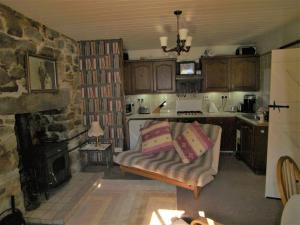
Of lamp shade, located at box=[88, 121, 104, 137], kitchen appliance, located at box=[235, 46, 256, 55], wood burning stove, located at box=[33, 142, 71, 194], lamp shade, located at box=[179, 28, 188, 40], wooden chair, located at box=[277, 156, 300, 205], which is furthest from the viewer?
kitchen appliance, located at box=[235, 46, 256, 55]

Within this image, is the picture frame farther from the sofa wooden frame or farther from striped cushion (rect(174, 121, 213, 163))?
the sofa wooden frame

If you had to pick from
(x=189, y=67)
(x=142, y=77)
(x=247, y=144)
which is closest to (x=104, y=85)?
(x=142, y=77)

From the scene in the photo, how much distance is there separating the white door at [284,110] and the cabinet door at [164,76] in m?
2.45

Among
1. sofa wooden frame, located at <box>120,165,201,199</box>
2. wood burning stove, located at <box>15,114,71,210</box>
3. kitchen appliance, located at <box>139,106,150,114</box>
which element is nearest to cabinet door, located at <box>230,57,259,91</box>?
kitchen appliance, located at <box>139,106,150,114</box>

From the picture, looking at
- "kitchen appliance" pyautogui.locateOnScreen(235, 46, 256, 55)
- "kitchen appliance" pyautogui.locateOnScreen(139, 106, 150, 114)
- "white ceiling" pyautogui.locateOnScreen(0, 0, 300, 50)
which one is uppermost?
"white ceiling" pyautogui.locateOnScreen(0, 0, 300, 50)

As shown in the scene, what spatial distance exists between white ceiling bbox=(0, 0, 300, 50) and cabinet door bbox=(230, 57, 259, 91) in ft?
2.53

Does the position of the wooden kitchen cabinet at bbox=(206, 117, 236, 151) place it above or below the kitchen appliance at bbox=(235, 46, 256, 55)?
below

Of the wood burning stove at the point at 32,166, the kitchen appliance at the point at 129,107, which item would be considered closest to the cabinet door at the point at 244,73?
A: the kitchen appliance at the point at 129,107

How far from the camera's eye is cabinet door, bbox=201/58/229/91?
15.6 ft

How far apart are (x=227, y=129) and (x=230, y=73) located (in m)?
1.23

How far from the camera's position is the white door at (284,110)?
8.54 ft

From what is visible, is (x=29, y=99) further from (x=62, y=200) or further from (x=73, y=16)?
(x=62, y=200)

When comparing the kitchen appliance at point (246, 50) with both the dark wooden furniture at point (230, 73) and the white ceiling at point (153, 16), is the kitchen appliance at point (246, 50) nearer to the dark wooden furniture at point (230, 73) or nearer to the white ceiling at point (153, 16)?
the dark wooden furniture at point (230, 73)

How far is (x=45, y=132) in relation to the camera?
3.64 meters
